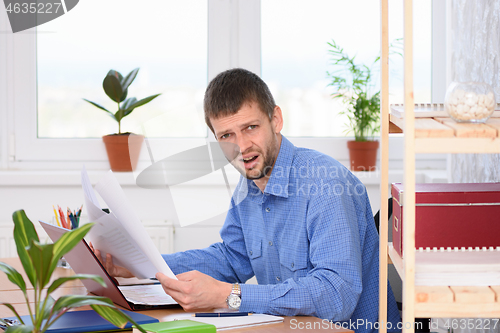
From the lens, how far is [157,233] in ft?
7.50

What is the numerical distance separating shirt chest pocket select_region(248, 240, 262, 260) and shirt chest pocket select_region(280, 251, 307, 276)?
0.35 ft

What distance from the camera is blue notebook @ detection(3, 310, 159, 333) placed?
96cm

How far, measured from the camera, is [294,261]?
1.34 m

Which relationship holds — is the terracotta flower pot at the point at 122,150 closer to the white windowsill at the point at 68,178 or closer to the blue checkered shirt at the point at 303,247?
the white windowsill at the point at 68,178

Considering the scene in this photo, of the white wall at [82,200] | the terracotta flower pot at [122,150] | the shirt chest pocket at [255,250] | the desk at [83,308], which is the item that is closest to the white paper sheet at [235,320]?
the desk at [83,308]

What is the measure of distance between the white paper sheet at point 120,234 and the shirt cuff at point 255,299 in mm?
155

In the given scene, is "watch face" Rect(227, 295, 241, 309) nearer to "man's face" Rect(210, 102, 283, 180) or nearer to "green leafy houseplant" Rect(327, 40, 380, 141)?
"man's face" Rect(210, 102, 283, 180)

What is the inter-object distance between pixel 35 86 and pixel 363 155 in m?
1.56

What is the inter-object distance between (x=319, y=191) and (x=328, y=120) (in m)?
1.32

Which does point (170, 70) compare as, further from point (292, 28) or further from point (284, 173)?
point (284, 173)

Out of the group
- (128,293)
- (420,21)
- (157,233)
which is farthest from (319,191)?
(420,21)

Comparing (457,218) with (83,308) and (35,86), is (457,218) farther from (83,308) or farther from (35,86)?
(35,86)

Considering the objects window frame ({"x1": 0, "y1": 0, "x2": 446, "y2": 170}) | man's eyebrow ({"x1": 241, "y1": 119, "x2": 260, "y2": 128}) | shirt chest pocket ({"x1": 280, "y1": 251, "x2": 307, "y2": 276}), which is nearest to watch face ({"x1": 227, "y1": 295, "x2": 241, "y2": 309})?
shirt chest pocket ({"x1": 280, "y1": 251, "x2": 307, "y2": 276})

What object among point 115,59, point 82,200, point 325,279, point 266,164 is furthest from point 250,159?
point 115,59
